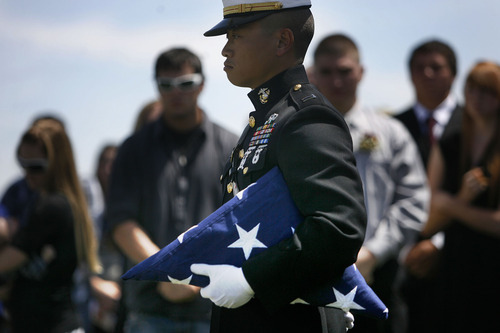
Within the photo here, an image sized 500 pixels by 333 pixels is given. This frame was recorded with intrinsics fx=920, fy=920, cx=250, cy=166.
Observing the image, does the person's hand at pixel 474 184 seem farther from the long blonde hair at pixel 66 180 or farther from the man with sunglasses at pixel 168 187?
the long blonde hair at pixel 66 180

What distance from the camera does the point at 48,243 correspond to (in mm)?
6422

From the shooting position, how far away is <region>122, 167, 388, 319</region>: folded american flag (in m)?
2.91

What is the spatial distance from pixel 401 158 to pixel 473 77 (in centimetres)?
101

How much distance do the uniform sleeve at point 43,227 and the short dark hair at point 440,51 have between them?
303 centimetres

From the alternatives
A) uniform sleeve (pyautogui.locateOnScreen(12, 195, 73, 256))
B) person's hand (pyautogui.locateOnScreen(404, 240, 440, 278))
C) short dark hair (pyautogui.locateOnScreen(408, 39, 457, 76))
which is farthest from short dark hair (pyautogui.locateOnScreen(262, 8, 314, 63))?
short dark hair (pyautogui.locateOnScreen(408, 39, 457, 76))

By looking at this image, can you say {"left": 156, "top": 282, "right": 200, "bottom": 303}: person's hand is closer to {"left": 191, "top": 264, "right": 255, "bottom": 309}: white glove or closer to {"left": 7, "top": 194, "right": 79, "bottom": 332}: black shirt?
{"left": 7, "top": 194, "right": 79, "bottom": 332}: black shirt

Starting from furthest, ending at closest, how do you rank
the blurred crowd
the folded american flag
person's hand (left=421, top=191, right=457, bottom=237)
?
person's hand (left=421, top=191, right=457, bottom=237) < the blurred crowd < the folded american flag

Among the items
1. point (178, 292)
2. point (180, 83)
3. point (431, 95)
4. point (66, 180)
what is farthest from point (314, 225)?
point (431, 95)

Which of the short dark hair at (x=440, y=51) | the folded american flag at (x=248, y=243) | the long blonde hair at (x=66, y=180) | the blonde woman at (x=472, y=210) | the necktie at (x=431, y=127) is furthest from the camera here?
the short dark hair at (x=440, y=51)

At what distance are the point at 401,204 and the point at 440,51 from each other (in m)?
2.08

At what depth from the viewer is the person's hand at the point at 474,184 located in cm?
605

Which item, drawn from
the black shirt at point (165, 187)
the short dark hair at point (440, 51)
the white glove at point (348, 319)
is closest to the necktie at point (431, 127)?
the short dark hair at point (440, 51)

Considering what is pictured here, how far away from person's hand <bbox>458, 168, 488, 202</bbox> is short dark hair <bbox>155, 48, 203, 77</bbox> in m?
1.91

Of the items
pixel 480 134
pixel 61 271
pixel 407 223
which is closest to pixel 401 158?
pixel 407 223
